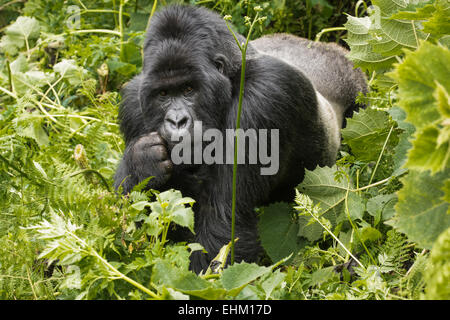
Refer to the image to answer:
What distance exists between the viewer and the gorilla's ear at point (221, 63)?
117 inches

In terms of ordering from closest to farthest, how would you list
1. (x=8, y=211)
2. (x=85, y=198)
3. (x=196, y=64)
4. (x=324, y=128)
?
(x=85, y=198) → (x=8, y=211) → (x=196, y=64) → (x=324, y=128)

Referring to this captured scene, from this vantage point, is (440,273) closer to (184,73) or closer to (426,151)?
(426,151)

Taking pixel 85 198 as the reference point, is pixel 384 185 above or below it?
below

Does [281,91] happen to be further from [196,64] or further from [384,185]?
[384,185]

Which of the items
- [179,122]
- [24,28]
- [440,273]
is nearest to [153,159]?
[179,122]

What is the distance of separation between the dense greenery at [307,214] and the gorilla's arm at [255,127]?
0.83 ft

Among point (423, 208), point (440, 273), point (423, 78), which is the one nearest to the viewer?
point (440, 273)

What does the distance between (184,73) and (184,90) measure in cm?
9

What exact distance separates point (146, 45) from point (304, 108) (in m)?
0.95

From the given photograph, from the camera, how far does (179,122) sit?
Answer: 112 inches

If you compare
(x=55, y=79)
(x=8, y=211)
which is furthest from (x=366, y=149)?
(x=55, y=79)

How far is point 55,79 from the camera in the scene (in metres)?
4.65

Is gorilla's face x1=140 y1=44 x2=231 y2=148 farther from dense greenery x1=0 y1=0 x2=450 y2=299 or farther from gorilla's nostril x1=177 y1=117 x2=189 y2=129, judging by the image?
dense greenery x1=0 y1=0 x2=450 y2=299

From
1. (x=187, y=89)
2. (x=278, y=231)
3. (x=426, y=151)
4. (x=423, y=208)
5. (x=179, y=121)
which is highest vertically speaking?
(x=426, y=151)
